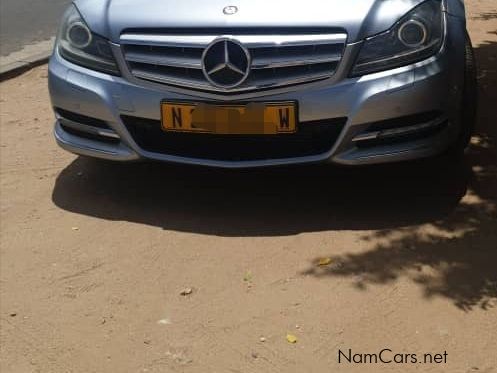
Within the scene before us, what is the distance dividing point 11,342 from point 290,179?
75.1 inches

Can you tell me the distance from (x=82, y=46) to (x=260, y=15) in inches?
39.6

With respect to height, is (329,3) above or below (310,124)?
above

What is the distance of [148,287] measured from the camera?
3773 millimetres

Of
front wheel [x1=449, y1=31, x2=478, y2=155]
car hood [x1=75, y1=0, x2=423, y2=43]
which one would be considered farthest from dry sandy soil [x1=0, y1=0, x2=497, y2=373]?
car hood [x1=75, y1=0, x2=423, y2=43]

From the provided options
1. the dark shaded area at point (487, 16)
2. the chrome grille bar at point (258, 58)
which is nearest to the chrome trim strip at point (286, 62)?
the chrome grille bar at point (258, 58)

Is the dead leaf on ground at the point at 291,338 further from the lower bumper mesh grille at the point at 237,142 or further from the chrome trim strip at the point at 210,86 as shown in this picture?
the chrome trim strip at the point at 210,86

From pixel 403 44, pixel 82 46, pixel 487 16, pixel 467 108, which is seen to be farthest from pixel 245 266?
pixel 487 16

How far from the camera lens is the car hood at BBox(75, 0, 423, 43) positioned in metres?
4.00

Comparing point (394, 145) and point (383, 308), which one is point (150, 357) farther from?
point (394, 145)

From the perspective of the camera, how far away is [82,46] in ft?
14.5

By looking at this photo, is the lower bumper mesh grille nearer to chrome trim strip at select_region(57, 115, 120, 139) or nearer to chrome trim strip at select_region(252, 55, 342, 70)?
chrome trim strip at select_region(57, 115, 120, 139)

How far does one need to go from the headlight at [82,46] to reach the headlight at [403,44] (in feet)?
4.11

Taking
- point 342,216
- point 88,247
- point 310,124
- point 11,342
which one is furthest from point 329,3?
point 11,342

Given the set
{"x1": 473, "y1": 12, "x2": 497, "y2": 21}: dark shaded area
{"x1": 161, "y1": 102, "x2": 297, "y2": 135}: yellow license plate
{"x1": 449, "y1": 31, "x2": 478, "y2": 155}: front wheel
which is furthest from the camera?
{"x1": 473, "y1": 12, "x2": 497, "y2": 21}: dark shaded area
